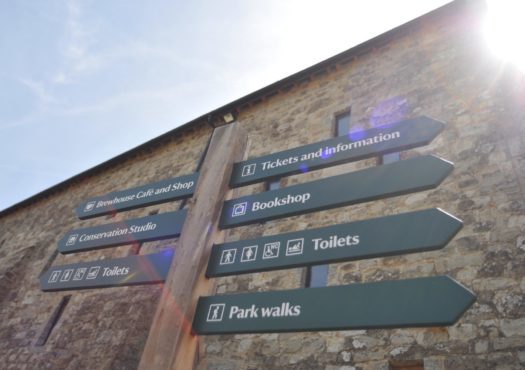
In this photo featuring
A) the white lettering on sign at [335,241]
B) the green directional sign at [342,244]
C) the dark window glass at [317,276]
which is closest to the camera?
the green directional sign at [342,244]

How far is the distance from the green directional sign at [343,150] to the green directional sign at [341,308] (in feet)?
3.20

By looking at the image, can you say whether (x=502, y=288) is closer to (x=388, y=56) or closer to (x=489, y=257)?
(x=489, y=257)

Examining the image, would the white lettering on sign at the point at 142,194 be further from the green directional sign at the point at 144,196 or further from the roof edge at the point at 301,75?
the roof edge at the point at 301,75

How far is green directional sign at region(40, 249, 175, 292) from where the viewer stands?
2736 mm

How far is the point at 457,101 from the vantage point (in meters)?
5.45

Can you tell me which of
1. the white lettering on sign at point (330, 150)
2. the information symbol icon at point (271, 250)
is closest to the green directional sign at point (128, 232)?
the white lettering on sign at point (330, 150)

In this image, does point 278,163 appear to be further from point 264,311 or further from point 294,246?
point 264,311

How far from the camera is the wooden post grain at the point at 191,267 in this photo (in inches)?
85.4

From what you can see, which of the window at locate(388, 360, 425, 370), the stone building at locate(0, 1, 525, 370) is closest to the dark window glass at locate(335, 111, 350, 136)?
the stone building at locate(0, 1, 525, 370)

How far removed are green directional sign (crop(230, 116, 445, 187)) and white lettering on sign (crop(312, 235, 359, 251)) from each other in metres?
0.67

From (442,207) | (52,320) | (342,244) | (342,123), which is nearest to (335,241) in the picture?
(342,244)

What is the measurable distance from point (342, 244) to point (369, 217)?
2972mm

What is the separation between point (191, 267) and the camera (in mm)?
2441

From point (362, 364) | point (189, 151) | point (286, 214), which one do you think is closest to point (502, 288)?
point (362, 364)
